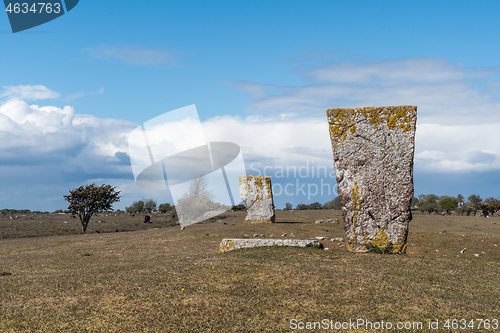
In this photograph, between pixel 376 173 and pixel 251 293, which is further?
pixel 376 173

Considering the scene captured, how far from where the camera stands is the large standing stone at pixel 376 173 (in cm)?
1379

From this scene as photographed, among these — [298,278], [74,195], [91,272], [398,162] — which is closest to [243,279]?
[298,278]

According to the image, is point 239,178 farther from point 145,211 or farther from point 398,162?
point 145,211

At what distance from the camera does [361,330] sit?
6910 millimetres

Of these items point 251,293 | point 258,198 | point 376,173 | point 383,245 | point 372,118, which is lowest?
point 251,293

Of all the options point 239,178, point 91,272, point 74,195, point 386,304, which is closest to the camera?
point 386,304

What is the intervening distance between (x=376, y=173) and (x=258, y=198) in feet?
59.2

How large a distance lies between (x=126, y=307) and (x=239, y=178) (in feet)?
79.0

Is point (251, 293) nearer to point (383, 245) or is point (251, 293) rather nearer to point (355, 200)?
point (355, 200)

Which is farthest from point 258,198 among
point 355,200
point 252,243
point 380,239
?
point 380,239

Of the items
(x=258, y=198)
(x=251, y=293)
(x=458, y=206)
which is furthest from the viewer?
(x=458, y=206)

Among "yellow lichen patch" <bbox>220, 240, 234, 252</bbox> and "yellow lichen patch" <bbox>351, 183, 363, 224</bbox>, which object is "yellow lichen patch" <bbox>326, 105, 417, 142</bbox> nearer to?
"yellow lichen patch" <bbox>351, 183, 363, 224</bbox>

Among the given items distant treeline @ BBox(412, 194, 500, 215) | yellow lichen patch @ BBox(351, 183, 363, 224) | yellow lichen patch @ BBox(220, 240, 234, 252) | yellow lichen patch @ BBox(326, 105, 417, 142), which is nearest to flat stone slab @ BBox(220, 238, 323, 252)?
yellow lichen patch @ BBox(220, 240, 234, 252)

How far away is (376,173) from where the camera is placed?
13953mm
